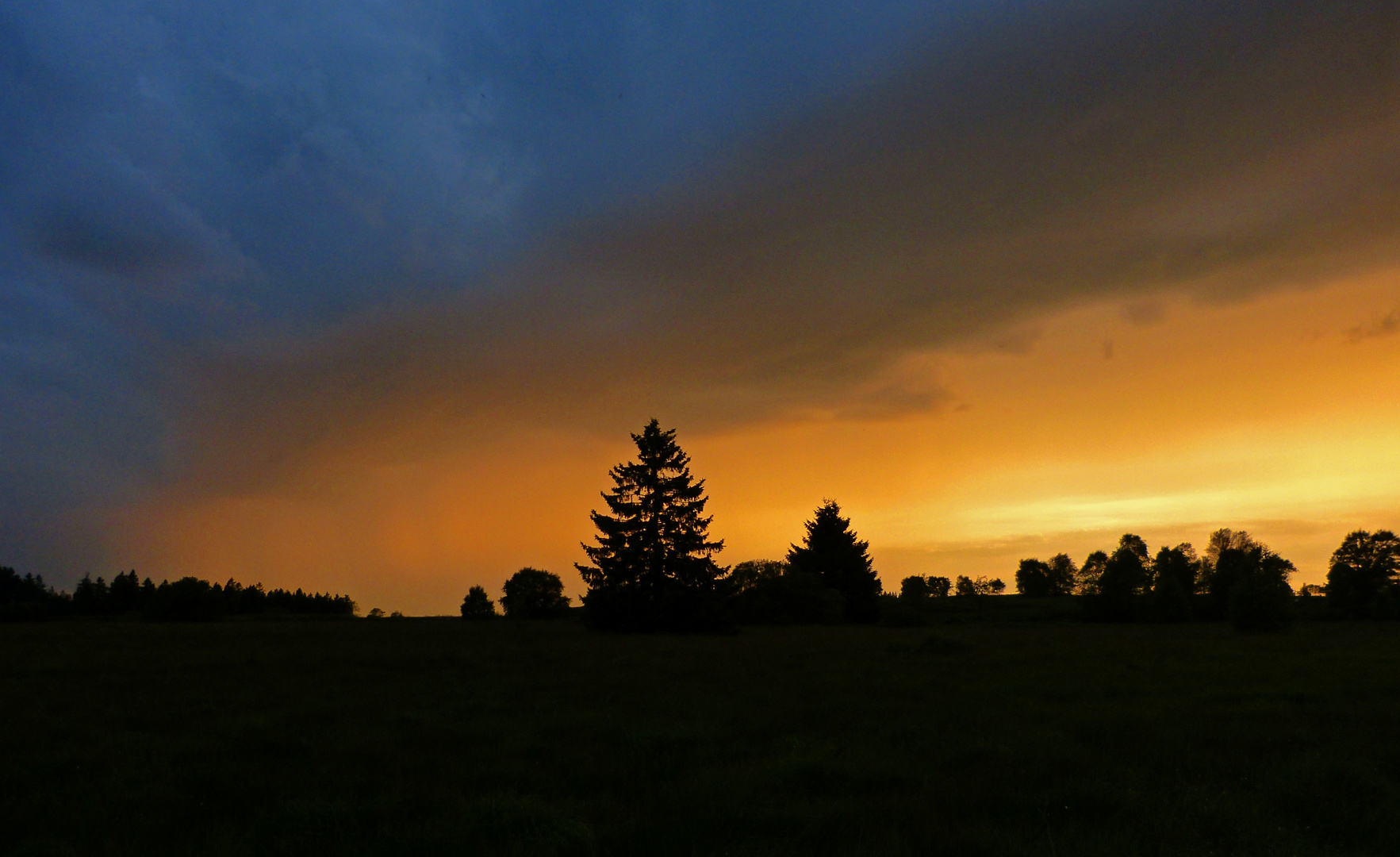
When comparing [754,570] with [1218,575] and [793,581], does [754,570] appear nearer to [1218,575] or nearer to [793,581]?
[793,581]

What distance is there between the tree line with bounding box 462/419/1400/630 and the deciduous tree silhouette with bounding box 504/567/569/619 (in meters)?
0.21

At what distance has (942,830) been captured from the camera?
7691 mm

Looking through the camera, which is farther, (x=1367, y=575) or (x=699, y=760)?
(x=1367, y=575)

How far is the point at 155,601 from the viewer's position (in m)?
60.9

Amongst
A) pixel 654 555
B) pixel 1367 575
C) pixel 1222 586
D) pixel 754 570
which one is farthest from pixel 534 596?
pixel 1367 575

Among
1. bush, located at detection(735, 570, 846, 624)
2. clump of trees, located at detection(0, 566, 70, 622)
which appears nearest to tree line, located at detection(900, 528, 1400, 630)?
bush, located at detection(735, 570, 846, 624)

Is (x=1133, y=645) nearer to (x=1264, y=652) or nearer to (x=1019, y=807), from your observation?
(x=1264, y=652)

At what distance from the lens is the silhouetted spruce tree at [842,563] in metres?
75.4

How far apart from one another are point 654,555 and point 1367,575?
88062mm

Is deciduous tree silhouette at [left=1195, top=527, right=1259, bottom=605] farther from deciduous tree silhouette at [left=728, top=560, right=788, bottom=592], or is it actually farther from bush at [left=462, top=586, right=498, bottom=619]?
bush at [left=462, top=586, right=498, bottom=619]

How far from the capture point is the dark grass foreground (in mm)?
7660

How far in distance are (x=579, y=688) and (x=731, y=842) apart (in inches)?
474

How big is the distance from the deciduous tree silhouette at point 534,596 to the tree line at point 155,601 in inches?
807

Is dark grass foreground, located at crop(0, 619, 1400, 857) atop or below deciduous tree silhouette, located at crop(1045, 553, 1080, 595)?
below
